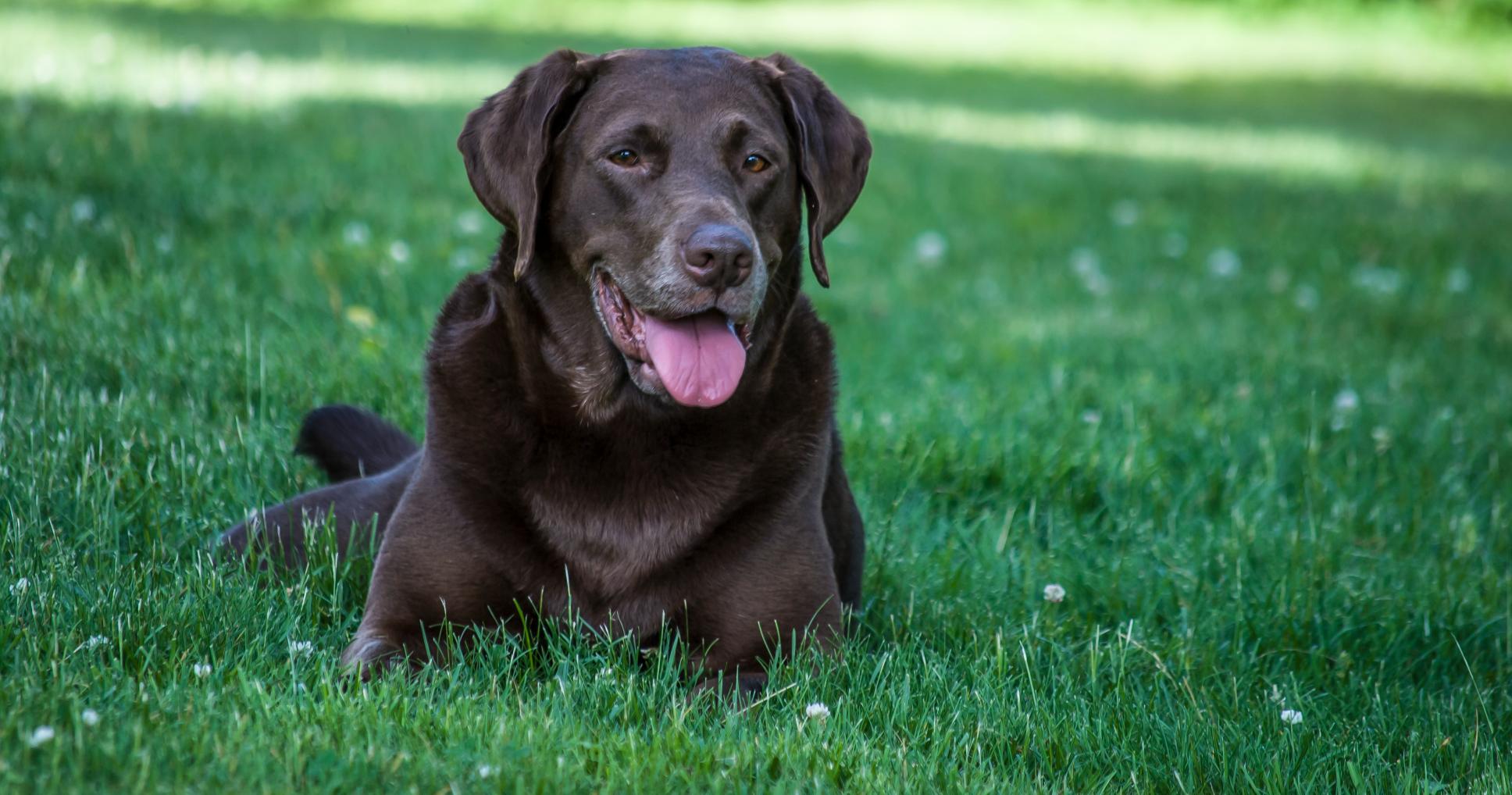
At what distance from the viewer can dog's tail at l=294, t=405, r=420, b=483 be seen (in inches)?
154

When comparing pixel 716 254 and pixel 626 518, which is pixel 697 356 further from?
pixel 626 518

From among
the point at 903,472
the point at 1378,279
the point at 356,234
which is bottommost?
the point at 1378,279

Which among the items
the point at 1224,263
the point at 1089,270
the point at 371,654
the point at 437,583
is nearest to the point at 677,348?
the point at 437,583

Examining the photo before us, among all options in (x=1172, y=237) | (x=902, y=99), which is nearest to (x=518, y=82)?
(x=1172, y=237)

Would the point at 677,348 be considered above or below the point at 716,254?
below

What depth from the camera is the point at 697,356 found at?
3.08m

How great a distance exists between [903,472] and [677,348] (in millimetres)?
1509

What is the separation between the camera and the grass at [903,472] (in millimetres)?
2529

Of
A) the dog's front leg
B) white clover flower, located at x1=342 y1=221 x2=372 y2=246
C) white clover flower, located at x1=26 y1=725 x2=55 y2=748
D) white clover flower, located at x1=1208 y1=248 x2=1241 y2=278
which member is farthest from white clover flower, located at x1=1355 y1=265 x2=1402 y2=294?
white clover flower, located at x1=26 y1=725 x2=55 y2=748

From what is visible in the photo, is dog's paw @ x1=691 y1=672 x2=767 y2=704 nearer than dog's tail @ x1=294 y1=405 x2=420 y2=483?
Yes

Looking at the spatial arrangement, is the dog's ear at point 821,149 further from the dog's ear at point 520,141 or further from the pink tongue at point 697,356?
the dog's ear at point 520,141

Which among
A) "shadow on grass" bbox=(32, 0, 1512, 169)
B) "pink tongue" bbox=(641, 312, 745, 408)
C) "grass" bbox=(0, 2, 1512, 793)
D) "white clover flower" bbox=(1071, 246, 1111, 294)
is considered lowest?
"shadow on grass" bbox=(32, 0, 1512, 169)

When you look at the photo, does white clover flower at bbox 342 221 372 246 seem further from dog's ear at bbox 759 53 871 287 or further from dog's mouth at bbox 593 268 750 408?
dog's mouth at bbox 593 268 750 408

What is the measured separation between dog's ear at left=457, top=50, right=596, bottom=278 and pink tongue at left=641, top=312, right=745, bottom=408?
0.33 metres
